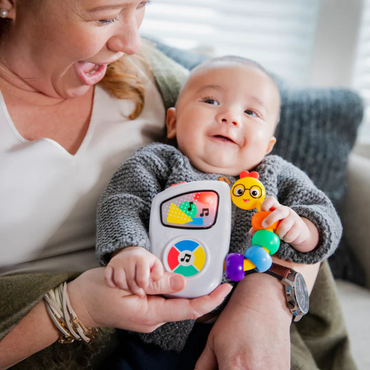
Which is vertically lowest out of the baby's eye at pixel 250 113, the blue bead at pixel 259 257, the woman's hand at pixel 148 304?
the woman's hand at pixel 148 304

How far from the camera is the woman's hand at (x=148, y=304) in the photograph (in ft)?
2.26

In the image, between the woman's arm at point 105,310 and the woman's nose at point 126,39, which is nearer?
the woman's arm at point 105,310

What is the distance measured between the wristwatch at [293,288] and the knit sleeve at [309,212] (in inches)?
1.1

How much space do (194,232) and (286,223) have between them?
0.54 feet

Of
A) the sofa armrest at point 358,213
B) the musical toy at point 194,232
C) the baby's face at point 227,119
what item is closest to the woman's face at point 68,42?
the baby's face at point 227,119

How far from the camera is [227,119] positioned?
3.06 feet

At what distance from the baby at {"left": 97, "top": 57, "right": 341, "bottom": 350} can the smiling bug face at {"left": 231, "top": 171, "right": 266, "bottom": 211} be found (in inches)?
0.8

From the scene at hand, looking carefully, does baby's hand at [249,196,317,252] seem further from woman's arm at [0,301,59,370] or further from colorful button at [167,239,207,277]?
woman's arm at [0,301,59,370]

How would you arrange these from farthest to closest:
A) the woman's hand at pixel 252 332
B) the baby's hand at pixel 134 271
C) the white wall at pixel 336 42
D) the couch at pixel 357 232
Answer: the white wall at pixel 336 42 → the couch at pixel 357 232 → the woman's hand at pixel 252 332 → the baby's hand at pixel 134 271

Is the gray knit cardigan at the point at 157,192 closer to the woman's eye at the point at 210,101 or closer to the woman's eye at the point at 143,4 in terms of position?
the woman's eye at the point at 210,101

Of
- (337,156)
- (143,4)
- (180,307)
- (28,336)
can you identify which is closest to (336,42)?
(337,156)

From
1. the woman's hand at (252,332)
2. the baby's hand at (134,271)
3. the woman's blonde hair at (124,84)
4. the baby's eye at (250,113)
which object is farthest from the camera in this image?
the woman's blonde hair at (124,84)

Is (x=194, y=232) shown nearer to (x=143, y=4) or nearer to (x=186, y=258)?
(x=186, y=258)

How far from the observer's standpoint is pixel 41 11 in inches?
34.1
